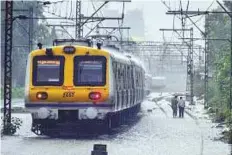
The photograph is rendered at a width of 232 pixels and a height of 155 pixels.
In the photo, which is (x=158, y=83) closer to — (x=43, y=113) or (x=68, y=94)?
(x=68, y=94)

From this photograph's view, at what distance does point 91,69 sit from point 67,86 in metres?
0.95

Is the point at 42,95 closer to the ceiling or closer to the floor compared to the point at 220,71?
closer to the floor

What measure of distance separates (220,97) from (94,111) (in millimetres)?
23308

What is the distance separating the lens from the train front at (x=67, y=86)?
2311 cm

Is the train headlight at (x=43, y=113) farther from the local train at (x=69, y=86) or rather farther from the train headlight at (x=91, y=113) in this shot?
the train headlight at (x=91, y=113)

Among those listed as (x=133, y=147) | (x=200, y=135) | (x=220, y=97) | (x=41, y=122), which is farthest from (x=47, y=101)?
(x=220, y=97)

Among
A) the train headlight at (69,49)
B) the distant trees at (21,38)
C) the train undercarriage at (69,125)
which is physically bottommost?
the train undercarriage at (69,125)

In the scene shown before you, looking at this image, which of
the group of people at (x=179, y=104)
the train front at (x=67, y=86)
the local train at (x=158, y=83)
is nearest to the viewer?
the train front at (x=67, y=86)

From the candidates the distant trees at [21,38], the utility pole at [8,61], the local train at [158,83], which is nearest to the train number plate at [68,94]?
the utility pole at [8,61]

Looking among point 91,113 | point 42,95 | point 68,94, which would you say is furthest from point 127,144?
point 42,95

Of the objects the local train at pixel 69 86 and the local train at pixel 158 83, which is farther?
the local train at pixel 158 83

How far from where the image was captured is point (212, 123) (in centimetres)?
3550

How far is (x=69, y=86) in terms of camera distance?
76.6 ft

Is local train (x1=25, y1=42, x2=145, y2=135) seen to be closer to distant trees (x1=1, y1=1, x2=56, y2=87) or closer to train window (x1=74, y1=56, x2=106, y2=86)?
train window (x1=74, y1=56, x2=106, y2=86)
